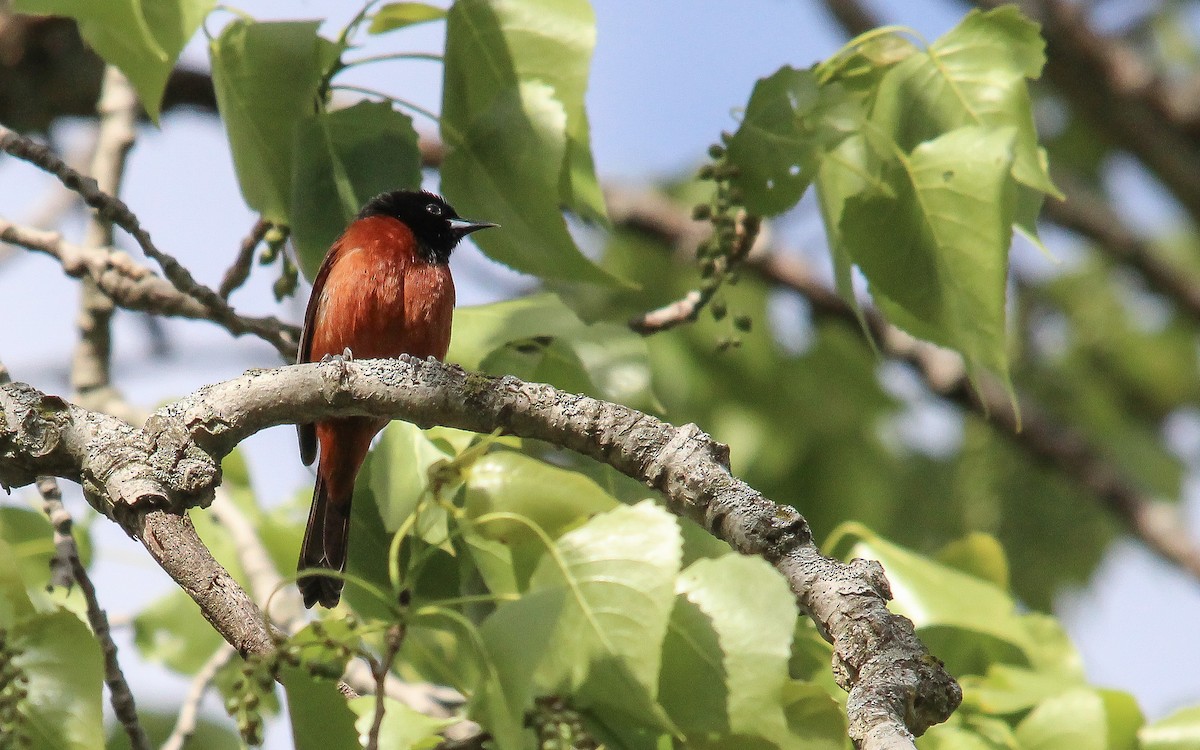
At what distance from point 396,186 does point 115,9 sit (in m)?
0.85

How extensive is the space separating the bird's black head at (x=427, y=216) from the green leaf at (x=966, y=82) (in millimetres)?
2189

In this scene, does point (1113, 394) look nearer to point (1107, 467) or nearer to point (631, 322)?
point (1107, 467)

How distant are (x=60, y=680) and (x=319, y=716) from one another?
2.32 feet

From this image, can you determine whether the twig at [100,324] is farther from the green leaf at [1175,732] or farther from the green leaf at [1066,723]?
the green leaf at [1175,732]

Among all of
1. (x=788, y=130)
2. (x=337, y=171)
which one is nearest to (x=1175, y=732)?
(x=788, y=130)

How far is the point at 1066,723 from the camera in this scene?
3203 mm

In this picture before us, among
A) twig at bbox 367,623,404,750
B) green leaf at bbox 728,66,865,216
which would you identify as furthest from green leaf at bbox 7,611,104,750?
green leaf at bbox 728,66,865,216

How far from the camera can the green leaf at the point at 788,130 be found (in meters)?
3.31

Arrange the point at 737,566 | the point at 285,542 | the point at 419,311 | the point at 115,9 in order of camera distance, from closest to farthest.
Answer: the point at 737,566 < the point at 115,9 < the point at 419,311 < the point at 285,542

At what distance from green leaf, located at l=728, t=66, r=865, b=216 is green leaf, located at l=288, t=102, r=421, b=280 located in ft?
3.14

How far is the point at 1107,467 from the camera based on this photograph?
772 centimetres

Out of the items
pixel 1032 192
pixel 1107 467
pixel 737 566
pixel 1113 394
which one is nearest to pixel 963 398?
pixel 1107 467

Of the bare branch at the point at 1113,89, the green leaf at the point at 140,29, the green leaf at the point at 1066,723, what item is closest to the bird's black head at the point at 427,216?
the green leaf at the point at 140,29

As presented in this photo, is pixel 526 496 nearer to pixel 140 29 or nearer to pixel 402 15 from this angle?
pixel 140 29
